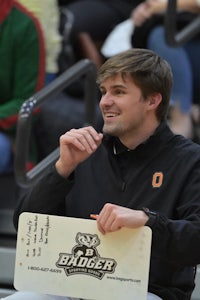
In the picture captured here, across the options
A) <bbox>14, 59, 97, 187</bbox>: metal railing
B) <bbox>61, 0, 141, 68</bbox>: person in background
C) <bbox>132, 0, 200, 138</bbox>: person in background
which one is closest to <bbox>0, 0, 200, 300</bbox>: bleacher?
<bbox>14, 59, 97, 187</bbox>: metal railing

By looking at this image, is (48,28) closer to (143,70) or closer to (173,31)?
(173,31)

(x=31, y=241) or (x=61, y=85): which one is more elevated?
(x=61, y=85)

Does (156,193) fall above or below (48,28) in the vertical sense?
below

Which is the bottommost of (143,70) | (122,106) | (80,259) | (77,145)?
(80,259)

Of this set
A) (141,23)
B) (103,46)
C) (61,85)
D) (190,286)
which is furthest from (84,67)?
(190,286)

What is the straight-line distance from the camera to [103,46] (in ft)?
17.4

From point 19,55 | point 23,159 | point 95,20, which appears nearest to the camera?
point 23,159

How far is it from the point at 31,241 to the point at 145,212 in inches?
14.6

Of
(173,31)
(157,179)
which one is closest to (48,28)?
(173,31)

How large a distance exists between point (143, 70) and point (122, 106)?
0.45ft

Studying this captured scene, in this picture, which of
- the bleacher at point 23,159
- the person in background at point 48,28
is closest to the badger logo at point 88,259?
the bleacher at point 23,159

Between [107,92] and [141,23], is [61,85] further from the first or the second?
[107,92]

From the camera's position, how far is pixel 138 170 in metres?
2.96

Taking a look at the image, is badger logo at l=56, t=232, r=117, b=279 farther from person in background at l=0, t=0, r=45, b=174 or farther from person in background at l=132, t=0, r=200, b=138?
person in background at l=132, t=0, r=200, b=138
